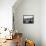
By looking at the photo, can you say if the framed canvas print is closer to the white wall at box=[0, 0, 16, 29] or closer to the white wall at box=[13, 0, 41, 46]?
the white wall at box=[13, 0, 41, 46]

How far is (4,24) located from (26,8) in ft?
6.70

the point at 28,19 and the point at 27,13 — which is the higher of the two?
the point at 27,13

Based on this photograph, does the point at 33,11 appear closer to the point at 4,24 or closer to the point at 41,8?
the point at 41,8

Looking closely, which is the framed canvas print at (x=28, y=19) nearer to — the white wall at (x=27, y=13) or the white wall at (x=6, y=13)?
the white wall at (x=27, y=13)

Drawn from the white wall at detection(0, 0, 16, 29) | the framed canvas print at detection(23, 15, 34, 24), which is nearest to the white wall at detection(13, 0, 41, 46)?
the framed canvas print at detection(23, 15, 34, 24)

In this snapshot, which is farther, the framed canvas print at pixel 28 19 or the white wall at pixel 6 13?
the framed canvas print at pixel 28 19

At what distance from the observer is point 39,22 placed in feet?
19.1

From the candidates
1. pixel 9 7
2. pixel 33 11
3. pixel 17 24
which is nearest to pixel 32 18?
pixel 33 11

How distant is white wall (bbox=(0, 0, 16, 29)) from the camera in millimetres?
4102

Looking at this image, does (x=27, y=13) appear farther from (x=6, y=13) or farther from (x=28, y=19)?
(x=6, y=13)

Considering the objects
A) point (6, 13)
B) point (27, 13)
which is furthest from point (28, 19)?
point (6, 13)

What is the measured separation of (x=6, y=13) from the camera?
13.6 feet

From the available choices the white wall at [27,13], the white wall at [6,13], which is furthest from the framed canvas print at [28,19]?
the white wall at [6,13]

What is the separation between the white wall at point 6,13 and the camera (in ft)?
13.5
